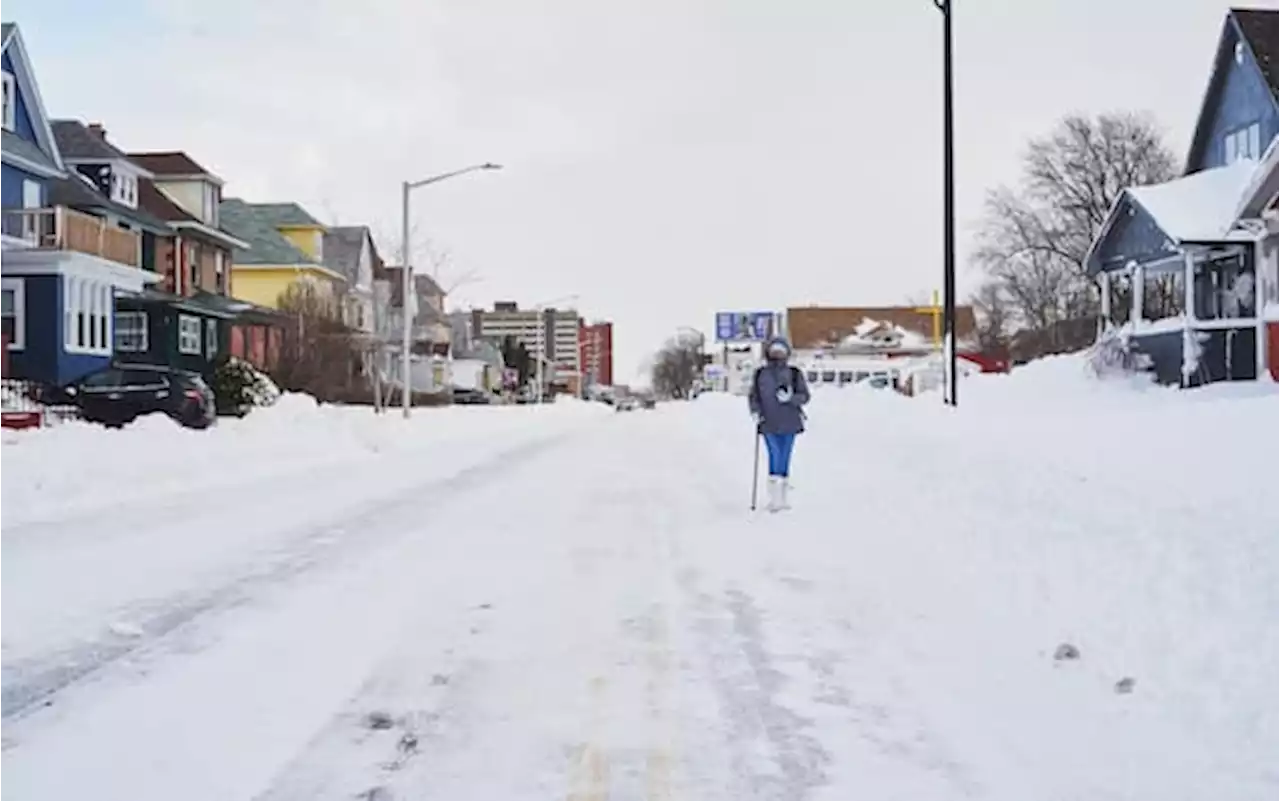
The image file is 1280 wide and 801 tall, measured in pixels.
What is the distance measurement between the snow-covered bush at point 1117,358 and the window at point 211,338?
1387 inches

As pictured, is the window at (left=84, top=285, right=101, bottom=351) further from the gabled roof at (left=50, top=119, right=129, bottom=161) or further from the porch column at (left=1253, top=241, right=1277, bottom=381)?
the porch column at (left=1253, top=241, right=1277, bottom=381)

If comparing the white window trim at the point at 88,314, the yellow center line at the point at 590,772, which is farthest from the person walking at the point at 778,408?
the white window trim at the point at 88,314

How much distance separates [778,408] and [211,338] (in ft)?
152

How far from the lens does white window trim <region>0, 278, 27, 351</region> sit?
41.4m

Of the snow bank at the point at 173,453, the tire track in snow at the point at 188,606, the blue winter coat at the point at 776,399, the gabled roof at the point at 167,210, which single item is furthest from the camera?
the gabled roof at the point at 167,210

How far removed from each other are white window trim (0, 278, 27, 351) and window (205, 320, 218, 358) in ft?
52.2

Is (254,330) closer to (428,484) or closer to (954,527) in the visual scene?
(428,484)

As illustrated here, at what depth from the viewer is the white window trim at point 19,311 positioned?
41438 mm

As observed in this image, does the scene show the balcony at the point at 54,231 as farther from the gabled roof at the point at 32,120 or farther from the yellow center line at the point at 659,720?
the yellow center line at the point at 659,720

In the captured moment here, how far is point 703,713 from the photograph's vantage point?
6.67 metres

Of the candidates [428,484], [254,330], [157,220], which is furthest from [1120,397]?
[254,330]

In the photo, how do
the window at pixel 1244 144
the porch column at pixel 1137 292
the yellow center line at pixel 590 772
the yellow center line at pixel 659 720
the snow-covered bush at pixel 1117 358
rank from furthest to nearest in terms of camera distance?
the window at pixel 1244 144 < the porch column at pixel 1137 292 < the snow-covered bush at pixel 1117 358 < the yellow center line at pixel 659 720 < the yellow center line at pixel 590 772

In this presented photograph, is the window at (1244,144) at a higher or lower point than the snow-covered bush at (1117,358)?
higher

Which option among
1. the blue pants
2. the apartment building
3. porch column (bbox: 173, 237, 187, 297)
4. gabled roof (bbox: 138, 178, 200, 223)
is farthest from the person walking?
the apartment building
